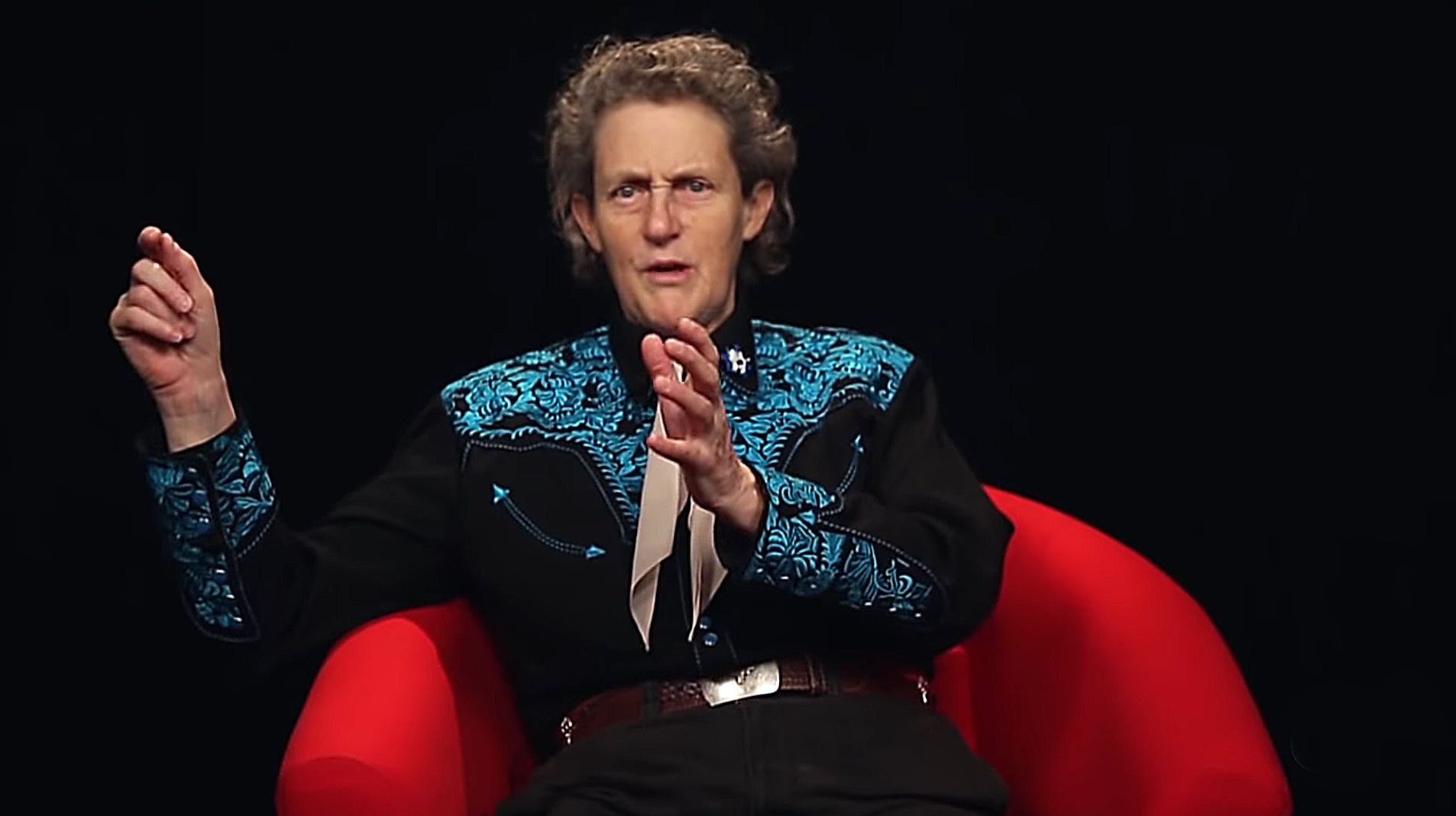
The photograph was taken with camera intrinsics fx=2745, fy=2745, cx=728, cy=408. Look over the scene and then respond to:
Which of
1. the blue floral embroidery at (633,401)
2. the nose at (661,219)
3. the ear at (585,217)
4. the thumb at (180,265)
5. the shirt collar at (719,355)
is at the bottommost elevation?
the blue floral embroidery at (633,401)

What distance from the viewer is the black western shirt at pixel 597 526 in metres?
2.64

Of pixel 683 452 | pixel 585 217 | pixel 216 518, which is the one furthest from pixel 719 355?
pixel 216 518

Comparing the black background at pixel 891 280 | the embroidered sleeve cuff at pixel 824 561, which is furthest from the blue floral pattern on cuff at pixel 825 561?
the black background at pixel 891 280

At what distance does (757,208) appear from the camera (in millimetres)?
2977

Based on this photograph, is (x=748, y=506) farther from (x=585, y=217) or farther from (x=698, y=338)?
(x=585, y=217)

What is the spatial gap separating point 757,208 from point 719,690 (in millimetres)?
549

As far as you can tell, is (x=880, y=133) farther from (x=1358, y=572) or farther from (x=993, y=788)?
(x=993, y=788)

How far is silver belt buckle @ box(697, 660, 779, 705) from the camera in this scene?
2.75 meters

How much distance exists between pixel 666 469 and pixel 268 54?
959mm

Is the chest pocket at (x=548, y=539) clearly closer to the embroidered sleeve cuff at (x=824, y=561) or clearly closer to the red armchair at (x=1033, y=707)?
the red armchair at (x=1033, y=707)

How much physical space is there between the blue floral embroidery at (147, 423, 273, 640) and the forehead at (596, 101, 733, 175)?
20.3 inches

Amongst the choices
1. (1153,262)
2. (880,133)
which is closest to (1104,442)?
(1153,262)

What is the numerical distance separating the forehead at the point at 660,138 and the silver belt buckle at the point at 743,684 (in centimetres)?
53

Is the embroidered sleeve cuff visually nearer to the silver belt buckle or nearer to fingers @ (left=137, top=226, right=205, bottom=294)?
the silver belt buckle
